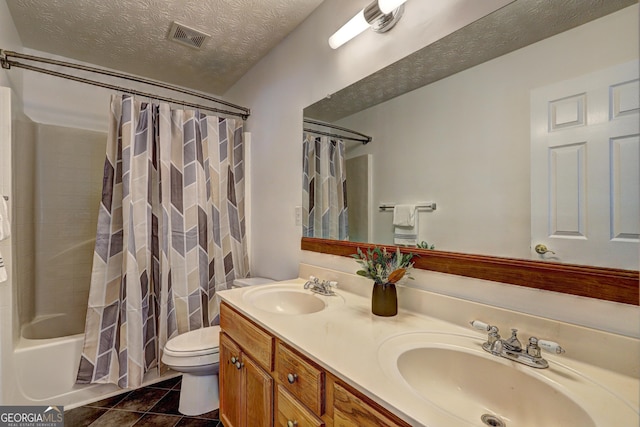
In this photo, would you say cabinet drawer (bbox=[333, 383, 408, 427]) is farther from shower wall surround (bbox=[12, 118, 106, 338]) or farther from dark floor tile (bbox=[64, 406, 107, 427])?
shower wall surround (bbox=[12, 118, 106, 338])

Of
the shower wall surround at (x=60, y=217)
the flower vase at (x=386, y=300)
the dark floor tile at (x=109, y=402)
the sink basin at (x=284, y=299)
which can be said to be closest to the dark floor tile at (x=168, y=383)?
the dark floor tile at (x=109, y=402)

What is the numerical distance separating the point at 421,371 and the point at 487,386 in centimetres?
17

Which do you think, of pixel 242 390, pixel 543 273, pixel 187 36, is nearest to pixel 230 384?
pixel 242 390

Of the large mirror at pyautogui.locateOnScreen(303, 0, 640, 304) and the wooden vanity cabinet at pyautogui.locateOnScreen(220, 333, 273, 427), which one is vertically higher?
the large mirror at pyautogui.locateOnScreen(303, 0, 640, 304)

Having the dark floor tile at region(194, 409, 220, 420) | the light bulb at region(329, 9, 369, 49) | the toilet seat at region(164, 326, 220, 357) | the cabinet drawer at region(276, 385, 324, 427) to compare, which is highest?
the light bulb at region(329, 9, 369, 49)

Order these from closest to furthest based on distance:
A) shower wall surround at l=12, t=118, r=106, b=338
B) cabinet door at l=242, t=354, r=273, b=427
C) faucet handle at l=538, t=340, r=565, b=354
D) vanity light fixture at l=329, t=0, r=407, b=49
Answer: faucet handle at l=538, t=340, r=565, b=354 → cabinet door at l=242, t=354, r=273, b=427 → vanity light fixture at l=329, t=0, r=407, b=49 → shower wall surround at l=12, t=118, r=106, b=338

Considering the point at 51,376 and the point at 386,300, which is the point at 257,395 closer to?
the point at 386,300

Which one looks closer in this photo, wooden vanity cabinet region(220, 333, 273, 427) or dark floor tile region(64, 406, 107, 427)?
wooden vanity cabinet region(220, 333, 273, 427)

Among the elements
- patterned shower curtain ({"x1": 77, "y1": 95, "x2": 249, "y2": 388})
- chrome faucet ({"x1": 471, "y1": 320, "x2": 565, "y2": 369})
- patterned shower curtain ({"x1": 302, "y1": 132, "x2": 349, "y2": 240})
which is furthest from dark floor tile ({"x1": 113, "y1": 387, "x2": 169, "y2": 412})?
chrome faucet ({"x1": 471, "y1": 320, "x2": 565, "y2": 369})

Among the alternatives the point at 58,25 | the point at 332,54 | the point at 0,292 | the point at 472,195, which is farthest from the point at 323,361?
the point at 58,25

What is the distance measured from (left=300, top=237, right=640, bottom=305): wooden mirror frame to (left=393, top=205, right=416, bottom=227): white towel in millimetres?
114

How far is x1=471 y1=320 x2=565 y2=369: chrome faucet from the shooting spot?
0.71 m

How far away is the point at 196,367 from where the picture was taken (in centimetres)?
159

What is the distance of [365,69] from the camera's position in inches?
54.4
